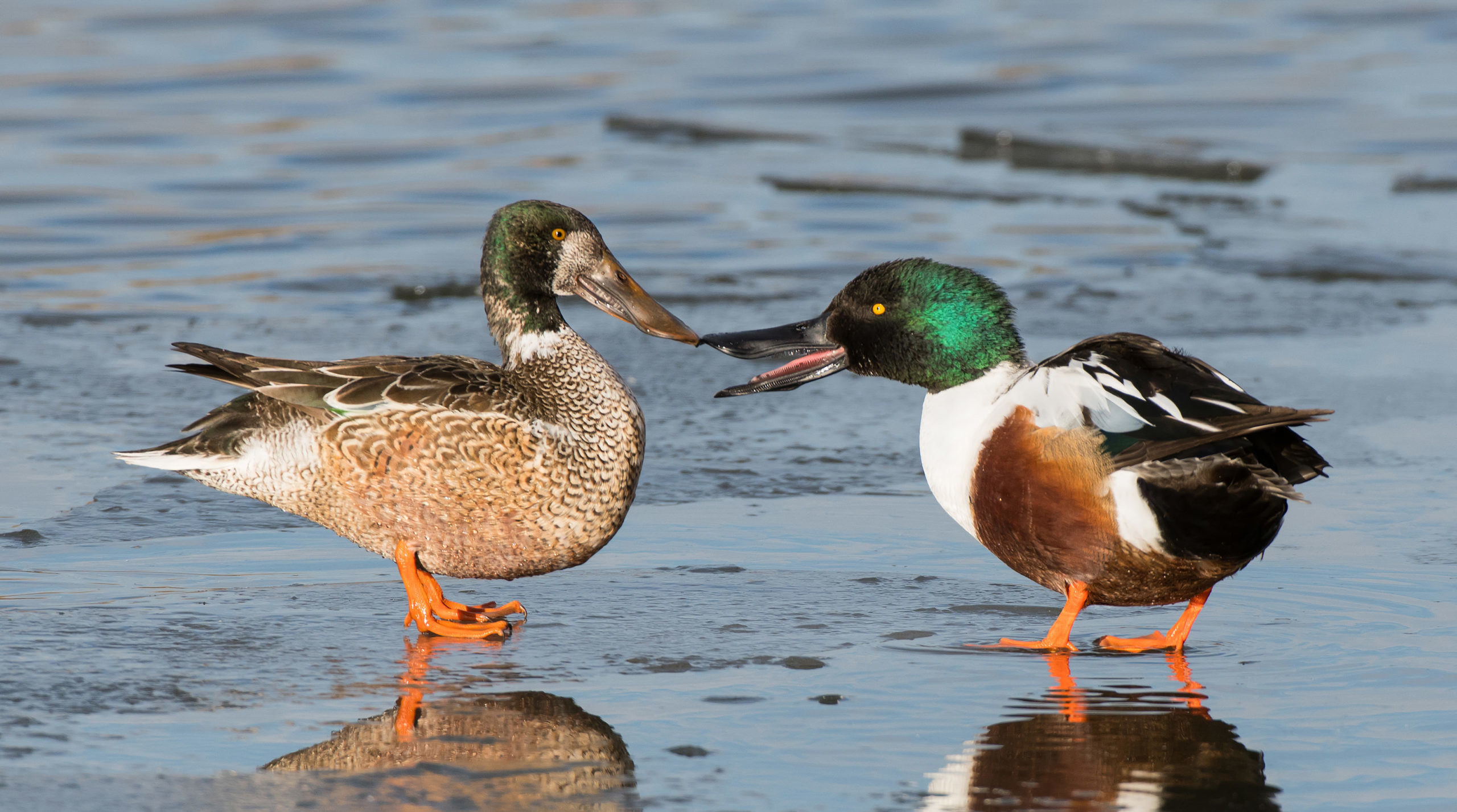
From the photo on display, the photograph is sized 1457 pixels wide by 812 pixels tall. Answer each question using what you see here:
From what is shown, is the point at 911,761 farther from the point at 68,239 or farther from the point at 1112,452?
the point at 68,239

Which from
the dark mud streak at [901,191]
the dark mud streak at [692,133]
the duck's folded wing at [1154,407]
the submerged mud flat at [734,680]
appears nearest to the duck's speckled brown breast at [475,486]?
the submerged mud flat at [734,680]

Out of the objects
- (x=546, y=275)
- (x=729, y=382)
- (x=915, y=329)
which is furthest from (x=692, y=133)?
(x=915, y=329)

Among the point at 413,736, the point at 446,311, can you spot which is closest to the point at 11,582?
the point at 413,736

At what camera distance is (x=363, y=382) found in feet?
13.3

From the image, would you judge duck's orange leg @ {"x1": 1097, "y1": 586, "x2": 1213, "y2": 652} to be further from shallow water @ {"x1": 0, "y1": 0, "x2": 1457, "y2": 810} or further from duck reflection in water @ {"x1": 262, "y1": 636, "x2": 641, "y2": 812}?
duck reflection in water @ {"x1": 262, "y1": 636, "x2": 641, "y2": 812}

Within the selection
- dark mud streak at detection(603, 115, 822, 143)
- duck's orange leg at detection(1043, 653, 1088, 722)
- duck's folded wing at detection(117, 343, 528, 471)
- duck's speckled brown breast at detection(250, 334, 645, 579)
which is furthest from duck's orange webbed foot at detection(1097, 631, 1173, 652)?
dark mud streak at detection(603, 115, 822, 143)

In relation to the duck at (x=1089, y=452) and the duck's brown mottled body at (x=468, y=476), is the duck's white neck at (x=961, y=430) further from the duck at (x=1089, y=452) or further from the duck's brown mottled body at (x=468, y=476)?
the duck's brown mottled body at (x=468, y=476)

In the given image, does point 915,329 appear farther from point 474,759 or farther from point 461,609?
point 474,759

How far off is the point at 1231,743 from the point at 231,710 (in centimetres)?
185

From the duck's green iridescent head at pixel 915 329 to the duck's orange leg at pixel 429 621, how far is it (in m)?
0.88

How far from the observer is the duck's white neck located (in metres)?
3.84

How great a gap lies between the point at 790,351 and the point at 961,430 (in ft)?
2.07

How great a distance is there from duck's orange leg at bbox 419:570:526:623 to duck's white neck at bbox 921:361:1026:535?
102cm

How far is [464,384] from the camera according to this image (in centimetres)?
404
